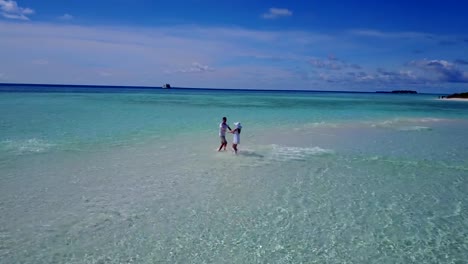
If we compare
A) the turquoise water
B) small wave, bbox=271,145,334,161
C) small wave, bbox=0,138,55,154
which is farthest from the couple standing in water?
small wave, bbox=0,138,55,154

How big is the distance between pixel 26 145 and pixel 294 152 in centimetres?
1163

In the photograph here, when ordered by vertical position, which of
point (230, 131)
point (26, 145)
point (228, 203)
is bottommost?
point (228, 203)

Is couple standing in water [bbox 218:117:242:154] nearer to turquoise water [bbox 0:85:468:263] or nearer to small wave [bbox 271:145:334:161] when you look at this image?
turquoise water [bbox 0:85:468:263]

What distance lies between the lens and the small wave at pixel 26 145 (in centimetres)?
1527

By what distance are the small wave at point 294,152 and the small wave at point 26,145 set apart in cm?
959

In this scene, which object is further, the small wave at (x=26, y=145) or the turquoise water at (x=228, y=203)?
the small wave at (x=26, y=145)

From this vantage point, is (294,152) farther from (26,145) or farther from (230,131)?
(26,145)

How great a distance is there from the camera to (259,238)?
24.6ft

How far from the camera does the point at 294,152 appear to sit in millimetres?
16547

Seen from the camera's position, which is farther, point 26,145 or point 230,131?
point 26,145

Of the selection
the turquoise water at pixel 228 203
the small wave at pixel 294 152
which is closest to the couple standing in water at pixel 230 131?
the turquoise water at pixel 228 203

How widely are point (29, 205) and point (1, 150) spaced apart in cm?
776

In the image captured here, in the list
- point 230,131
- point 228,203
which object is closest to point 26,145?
point 230,131

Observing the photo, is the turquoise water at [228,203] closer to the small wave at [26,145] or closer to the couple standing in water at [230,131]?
the small wave at [26,145]
